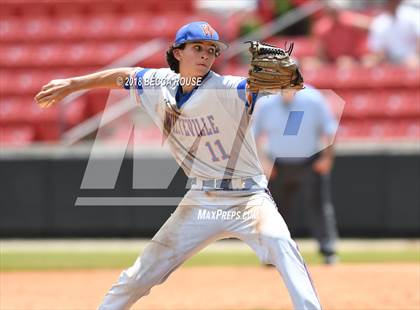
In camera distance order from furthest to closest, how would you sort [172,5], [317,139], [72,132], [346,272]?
[172,5]
[72,132]
[317,139]
[346,272]

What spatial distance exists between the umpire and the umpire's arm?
4651 millimetres

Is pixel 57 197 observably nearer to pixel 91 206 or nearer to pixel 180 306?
pixel 91 206

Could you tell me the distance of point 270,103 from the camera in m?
11.1

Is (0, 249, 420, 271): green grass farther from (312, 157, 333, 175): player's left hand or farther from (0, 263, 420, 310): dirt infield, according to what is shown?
(312, 157, 333, 175): player's left hand

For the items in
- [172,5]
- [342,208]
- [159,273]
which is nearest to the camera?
[159,273]

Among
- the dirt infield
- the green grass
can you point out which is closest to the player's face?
the dirt infield

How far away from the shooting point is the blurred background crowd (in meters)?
16.0

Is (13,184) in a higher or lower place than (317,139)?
lower

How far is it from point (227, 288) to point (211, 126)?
381 cm

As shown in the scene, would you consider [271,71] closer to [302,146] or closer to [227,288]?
[227,288]

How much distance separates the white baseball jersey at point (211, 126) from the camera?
604 cm

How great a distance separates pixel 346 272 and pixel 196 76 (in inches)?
195


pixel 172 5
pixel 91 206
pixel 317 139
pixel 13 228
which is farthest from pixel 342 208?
pixel 172 5

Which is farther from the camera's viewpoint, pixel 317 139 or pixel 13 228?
pixel 13 228
